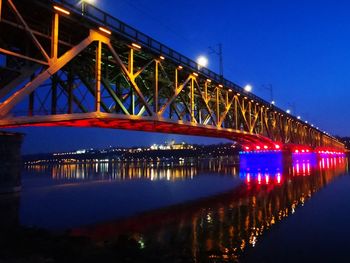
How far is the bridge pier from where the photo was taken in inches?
1314

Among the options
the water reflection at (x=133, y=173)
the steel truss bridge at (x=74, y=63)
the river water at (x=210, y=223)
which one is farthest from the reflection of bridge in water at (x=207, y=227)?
the water reflection at (x=133, y=173)

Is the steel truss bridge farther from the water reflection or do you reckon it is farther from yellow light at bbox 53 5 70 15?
the water reflection

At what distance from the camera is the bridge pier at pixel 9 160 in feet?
109

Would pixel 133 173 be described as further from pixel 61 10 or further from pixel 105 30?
pixel 61 10

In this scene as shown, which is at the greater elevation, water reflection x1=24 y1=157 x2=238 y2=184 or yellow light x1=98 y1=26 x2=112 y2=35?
yellow light x1=98 y1=26 x2=112 y2=35

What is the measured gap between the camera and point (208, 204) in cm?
2948

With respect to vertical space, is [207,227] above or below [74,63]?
below

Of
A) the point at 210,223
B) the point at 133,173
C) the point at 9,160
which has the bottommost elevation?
the point at 210,223

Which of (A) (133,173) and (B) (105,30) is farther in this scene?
(A) (133,173)

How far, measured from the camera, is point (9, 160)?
111 feet

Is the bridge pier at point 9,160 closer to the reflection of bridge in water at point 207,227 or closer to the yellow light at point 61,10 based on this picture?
the yellow light at point 61,10

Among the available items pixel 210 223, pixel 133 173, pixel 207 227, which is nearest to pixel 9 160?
pixel 210 223

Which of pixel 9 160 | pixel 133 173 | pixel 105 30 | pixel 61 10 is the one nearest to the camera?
pixel 61 10

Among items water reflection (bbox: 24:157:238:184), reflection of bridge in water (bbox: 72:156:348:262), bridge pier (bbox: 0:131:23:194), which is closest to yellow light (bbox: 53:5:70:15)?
reflection of bridge in water (bbox: 72:156:348:262)
